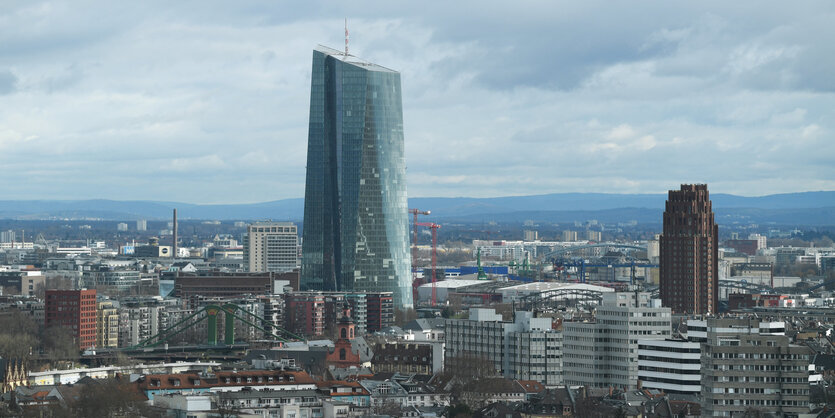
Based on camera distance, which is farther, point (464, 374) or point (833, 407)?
point (464, 374)

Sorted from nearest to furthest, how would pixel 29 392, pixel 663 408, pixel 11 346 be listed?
1. pixel 663 408
2. pixel 29 392
3. pixel 11 346

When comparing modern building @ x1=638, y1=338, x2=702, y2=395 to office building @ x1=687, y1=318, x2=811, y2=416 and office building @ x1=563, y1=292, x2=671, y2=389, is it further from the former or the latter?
office building @ x1=687, y1=318, x2=811, y2=416

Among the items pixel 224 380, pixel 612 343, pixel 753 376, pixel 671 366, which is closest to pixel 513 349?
pixel 612 343

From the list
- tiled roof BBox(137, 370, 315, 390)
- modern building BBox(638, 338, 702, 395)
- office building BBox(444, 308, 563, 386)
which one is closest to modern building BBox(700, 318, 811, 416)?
modern building BBox(638, 338, 702, 395)

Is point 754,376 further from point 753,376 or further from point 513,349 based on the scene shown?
point 513,349

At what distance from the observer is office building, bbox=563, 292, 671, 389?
153500mm

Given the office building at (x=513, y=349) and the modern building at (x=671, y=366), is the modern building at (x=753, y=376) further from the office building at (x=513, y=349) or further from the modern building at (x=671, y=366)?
the office building at (x=513, y=349)

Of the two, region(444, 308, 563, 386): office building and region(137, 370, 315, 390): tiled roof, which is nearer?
region(137, 370, 315, 390): tiled roof

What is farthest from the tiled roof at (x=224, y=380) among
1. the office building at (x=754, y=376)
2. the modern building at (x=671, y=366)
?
the office building at (x=754, y=376)

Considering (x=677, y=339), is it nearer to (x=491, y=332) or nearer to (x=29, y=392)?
(x=491, y=332)

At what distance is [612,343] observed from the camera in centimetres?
15588

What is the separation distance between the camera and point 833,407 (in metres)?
122

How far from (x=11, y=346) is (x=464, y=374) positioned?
57289 mm

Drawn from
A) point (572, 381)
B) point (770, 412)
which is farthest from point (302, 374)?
point (770, 412)
